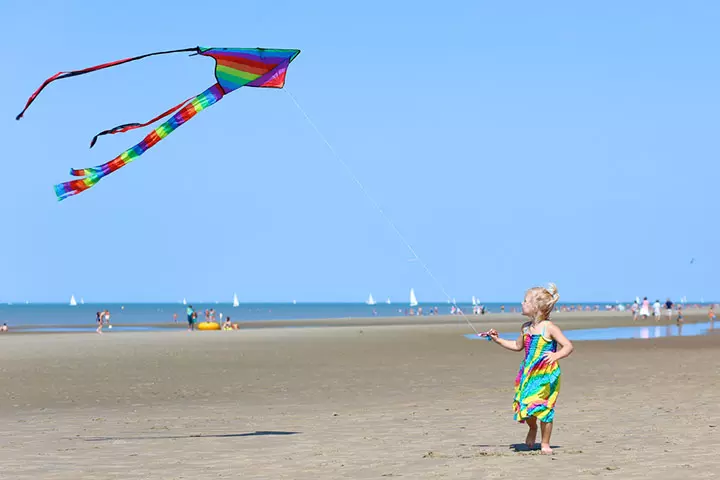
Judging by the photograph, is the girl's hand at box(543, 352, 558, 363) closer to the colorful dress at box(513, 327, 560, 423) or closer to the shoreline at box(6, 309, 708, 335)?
the colorful dress at box(513, 327, 560, 423)

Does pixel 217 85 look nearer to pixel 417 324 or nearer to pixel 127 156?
pixel 127 156

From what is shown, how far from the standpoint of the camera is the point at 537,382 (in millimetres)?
10391

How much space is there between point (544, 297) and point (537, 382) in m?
0.89

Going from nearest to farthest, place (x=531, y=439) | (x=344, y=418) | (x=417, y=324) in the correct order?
(x=531, y=439) < (x=344, y=418) < (x=417, y=324)

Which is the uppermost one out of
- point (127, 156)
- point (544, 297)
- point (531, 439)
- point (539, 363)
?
point (127, 156)

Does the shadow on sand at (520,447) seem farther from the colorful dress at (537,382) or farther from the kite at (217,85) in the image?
the kite at (217,85)

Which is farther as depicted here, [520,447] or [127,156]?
[127,156]

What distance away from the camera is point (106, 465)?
9922 millimetres

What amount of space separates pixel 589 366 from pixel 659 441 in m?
13.4

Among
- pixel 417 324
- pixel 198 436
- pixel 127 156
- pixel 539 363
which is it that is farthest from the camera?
pixel 417 324

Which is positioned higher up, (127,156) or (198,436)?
(127,156)

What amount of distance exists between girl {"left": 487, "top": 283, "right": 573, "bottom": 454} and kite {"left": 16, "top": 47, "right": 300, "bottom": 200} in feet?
13.4

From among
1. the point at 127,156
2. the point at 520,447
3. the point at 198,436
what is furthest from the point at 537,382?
the point at 127,156

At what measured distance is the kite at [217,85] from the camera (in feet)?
37.4
